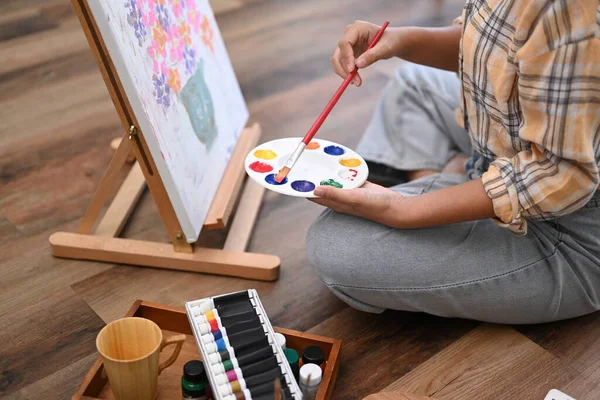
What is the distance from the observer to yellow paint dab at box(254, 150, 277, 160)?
3.86 feet

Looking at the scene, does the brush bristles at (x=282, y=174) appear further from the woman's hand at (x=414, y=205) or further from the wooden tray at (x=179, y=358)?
the wooden tray at (x=179, y=358)

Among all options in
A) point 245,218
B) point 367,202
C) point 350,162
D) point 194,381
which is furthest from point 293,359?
point 245,218

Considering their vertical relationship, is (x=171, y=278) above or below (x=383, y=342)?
above

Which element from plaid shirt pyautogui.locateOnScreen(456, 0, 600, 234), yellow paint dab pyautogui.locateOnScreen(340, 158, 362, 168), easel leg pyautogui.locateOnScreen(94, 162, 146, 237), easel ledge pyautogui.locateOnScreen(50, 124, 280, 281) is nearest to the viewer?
plaid shirt pyautogui.locateOnScreen(456, 0, 600, 234)

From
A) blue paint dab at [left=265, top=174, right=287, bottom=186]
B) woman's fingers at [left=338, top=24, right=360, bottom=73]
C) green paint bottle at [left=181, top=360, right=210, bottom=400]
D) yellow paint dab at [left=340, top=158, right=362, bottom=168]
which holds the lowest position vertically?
green paint bottle at [left=181, top=360, right=210, bottom=400]

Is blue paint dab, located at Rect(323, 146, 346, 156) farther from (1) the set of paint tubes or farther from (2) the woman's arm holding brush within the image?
(1) the set of paint tubes

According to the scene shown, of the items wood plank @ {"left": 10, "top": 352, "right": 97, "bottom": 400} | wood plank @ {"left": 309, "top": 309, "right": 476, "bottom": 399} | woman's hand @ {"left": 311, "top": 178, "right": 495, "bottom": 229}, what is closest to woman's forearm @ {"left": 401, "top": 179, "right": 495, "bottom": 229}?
woman's hand @ {"left": 311, "top": 178, "right": 495, "bottom": 229}

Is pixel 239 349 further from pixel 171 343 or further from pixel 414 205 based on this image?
pixel 414 205

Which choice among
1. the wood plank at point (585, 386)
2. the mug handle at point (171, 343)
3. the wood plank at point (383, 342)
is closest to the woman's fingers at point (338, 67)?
the wood plank at point (383, 342)

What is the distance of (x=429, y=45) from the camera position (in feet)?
4.15

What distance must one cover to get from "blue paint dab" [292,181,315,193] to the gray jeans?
71 millimetres

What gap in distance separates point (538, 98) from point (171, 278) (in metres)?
0.76

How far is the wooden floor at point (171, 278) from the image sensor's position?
1.11 meters

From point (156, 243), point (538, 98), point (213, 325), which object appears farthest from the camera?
point (156, 243)
